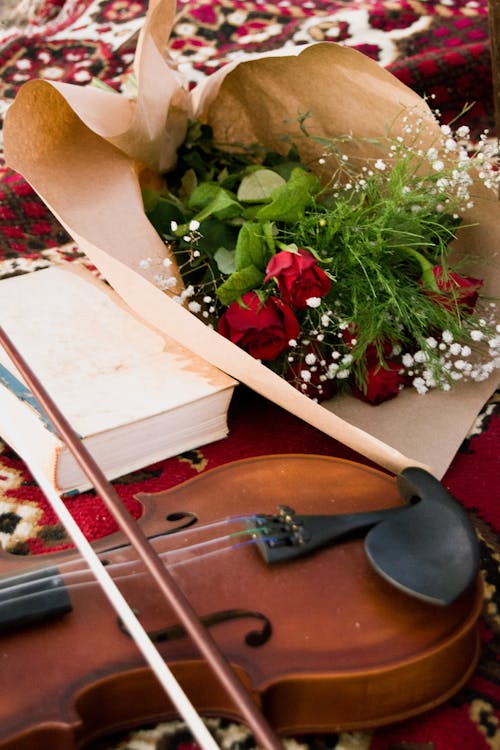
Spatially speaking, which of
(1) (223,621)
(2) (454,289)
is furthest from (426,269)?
(1) (223,621)

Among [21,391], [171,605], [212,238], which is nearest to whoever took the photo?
[171,605]

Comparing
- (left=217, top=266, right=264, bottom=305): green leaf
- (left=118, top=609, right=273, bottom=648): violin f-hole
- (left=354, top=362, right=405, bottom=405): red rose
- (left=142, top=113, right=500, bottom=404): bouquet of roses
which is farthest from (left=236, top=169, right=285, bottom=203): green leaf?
(left=118, top=609, right=273, bottom=648): violin f-hole

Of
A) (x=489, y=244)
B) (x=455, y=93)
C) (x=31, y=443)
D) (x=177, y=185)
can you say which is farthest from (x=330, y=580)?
(x=455, y=93)

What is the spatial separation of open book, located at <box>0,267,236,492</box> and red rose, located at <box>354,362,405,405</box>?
0.42 feet

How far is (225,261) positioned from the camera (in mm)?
831

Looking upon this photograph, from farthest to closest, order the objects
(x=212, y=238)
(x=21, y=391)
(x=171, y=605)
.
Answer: (x=212, y=238) < (x=21, y=391) < (x=171, y=605)

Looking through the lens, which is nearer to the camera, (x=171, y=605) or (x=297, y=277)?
(x=171, y=605)

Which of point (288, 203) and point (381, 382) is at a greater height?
point (288, 203)

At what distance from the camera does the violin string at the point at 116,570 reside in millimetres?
530

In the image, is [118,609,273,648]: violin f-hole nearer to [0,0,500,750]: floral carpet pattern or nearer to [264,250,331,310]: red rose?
[0,0,500,750]: floral carpet pattern

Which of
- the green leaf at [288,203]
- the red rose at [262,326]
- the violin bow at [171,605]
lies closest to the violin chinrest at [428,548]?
the violin bow at [171,605]

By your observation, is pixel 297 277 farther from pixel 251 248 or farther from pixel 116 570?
pixel 116 570

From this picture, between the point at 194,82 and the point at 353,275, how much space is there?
0.62 meters

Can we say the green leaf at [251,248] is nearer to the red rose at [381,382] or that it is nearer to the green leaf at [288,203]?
the green leaf at [288,203]
